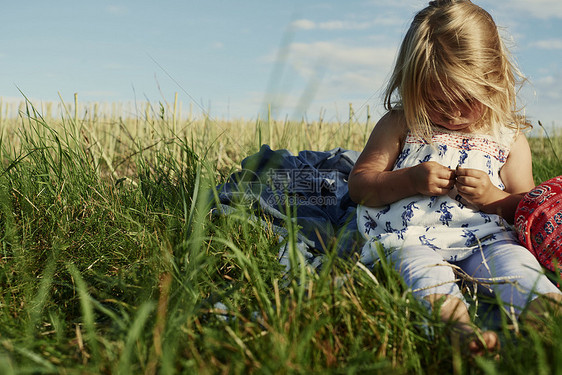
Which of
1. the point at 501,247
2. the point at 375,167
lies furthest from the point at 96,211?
the point at 501,247

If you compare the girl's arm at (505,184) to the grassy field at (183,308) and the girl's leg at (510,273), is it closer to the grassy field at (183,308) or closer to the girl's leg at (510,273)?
the girl's leg at (510,273)

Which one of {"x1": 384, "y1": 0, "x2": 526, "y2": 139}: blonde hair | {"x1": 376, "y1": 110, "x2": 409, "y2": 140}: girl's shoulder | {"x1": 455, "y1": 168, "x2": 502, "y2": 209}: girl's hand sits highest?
{"x1": 384, "y1": 0, "x2": 526, "y2": 139}: blonde hair

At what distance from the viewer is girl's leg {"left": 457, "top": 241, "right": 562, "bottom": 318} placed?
120cm

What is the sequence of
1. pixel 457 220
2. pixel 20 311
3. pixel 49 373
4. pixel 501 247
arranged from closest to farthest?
pixel 49 373 < pixel 20 311 < pixel 501 247 < pixel 457 220

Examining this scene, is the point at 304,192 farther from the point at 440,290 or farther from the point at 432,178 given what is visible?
the point at 440,290

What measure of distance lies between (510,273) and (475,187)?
31 centimetres

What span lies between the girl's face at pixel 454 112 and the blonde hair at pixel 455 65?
1 cm

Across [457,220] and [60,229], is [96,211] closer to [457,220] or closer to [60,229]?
[60,229]

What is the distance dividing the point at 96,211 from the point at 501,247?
56.2 inches

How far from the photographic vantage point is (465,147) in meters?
1.65

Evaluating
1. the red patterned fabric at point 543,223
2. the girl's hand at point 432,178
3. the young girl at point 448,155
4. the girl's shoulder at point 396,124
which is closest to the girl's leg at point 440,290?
the young girl at point 448,155

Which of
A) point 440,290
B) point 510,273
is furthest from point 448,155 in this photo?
point 440,290

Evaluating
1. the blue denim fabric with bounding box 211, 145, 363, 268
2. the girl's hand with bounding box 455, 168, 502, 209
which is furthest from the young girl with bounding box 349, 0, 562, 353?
the blue denim fabric with bounding box 211, 145, 363, 268

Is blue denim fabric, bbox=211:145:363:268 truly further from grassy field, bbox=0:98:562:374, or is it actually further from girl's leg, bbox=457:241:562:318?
girl's leg, bbox=457:241:562:318
